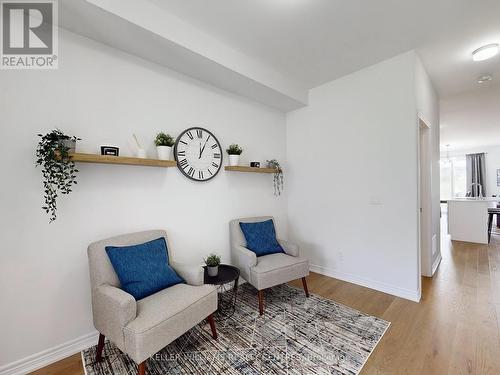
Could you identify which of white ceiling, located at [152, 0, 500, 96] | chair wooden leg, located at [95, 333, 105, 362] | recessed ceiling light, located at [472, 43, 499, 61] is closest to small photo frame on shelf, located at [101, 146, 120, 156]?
white ceiling, located at [152, 0, 500, 96]

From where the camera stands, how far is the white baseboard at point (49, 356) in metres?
1.57

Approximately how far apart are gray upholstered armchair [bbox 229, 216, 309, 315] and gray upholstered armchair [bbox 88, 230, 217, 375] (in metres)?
0.59

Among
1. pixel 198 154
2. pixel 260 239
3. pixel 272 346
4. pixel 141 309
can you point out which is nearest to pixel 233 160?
pixel 198 154

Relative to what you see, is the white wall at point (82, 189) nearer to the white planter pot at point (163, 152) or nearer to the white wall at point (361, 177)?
the white planter pot at point (163, 152)

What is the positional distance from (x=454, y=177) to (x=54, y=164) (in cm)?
1220

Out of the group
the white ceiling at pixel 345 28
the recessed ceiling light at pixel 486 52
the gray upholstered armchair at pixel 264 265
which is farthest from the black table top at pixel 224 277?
the recessed ceiling light at pixel 486 52

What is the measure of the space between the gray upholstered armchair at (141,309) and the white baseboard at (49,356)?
9.9 inches

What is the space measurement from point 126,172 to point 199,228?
971mm

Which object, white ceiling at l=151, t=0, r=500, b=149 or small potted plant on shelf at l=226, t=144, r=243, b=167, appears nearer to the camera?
white ceiling at l=151, t=0, r=500, b=149

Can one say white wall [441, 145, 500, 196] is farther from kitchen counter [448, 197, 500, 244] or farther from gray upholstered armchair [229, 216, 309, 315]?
gray upholstered armchair [229, 216, 309, 315]

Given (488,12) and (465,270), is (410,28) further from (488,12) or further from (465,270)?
(465,270)

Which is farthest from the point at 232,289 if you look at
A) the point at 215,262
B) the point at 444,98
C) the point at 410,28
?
the point at 444,98

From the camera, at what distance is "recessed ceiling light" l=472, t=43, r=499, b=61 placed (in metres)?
2.41

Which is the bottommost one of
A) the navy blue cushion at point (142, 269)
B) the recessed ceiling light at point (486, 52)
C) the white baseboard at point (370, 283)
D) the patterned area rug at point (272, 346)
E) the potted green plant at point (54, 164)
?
the patterned area rug at point (272, 346)
